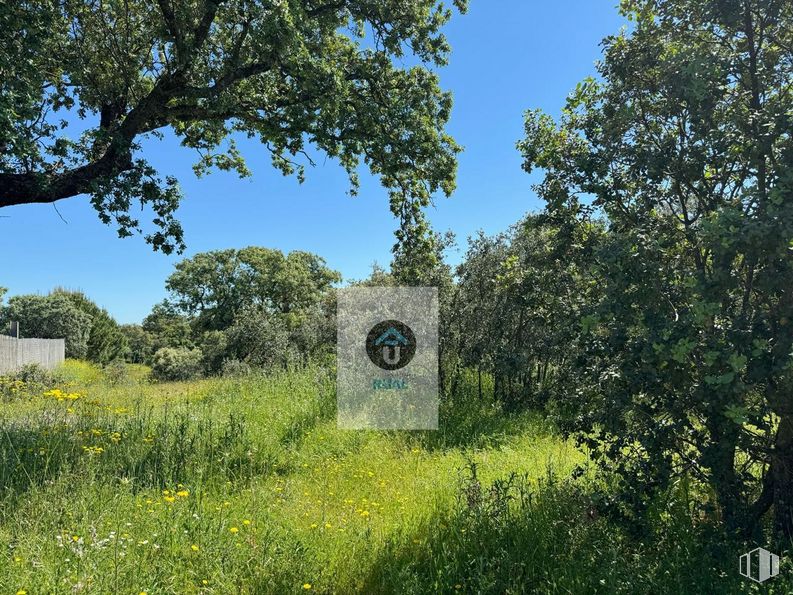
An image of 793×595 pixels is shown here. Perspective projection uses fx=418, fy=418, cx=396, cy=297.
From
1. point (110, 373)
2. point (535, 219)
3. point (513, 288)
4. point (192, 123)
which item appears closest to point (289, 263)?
point (110, 373)

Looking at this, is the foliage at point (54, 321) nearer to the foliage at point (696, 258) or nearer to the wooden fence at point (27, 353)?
the wooden fence at point (27, 353)

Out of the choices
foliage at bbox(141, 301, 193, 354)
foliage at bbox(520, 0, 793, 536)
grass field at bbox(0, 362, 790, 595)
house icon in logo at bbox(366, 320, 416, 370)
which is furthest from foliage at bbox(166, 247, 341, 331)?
foliage at bbox(520, 0, 793, 536)

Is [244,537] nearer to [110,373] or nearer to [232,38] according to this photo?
[232,38]

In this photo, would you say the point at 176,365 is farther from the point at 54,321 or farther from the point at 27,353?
the point at 54,321

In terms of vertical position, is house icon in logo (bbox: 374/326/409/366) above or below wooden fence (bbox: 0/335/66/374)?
above

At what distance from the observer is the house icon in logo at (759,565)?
246 cm

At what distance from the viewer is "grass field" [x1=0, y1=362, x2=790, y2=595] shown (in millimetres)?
2609

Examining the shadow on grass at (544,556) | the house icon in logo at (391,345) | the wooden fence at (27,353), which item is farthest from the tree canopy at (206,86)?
the wooden fence at (27,353)

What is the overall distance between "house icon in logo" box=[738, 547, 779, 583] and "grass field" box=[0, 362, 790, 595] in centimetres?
8

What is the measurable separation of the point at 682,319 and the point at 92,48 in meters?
9.78

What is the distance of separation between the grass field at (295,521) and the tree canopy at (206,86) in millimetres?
3722

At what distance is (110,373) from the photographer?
16812mm

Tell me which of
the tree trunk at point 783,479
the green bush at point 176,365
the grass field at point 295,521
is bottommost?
the green bush at point 176,365

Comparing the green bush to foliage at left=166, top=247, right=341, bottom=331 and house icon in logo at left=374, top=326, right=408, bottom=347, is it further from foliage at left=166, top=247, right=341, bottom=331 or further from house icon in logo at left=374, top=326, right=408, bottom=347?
house icon in logo at left=374, top=326, right=408, bottom=347
